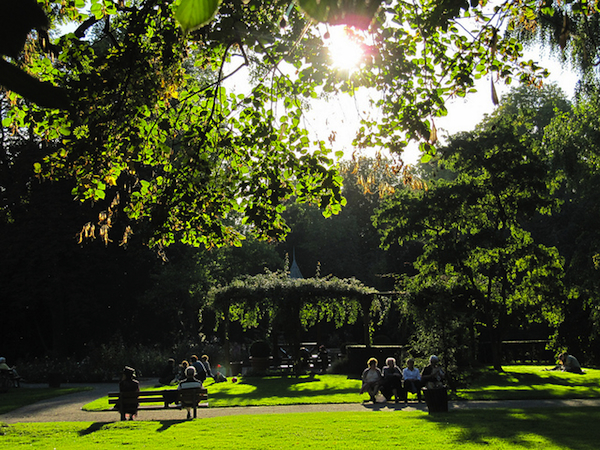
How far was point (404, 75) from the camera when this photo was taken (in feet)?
26.2

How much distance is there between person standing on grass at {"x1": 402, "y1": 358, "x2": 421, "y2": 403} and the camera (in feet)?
52.5

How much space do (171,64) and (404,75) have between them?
3.47 meters

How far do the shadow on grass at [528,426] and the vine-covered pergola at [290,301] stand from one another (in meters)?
14.5

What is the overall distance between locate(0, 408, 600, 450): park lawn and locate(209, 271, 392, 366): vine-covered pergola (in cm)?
1341

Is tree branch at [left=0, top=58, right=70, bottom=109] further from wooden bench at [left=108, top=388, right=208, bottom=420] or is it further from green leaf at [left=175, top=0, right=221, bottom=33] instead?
wooden bench at [left=108, top=388, right=208, bottom=420]

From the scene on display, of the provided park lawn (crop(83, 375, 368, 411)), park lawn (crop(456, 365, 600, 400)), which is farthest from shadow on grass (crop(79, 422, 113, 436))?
park lawn (crop(456, 365, 600, 400))

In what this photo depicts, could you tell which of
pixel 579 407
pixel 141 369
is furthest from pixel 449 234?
pixel 141 369

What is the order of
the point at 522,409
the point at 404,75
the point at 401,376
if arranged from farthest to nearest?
1. the point at 401,376
2. the point at 522,409
3. the point at 404,75

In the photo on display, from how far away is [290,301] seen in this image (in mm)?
27062

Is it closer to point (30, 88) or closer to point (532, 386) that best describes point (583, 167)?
point (532, 386)

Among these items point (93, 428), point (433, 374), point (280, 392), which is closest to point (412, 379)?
point (433, 374)

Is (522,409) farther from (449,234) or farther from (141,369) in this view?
(141,369)

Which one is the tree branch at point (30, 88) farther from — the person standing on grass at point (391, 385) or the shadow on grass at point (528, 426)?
the person standing on grass at point (391, 385)

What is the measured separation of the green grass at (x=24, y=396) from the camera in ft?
57.1
